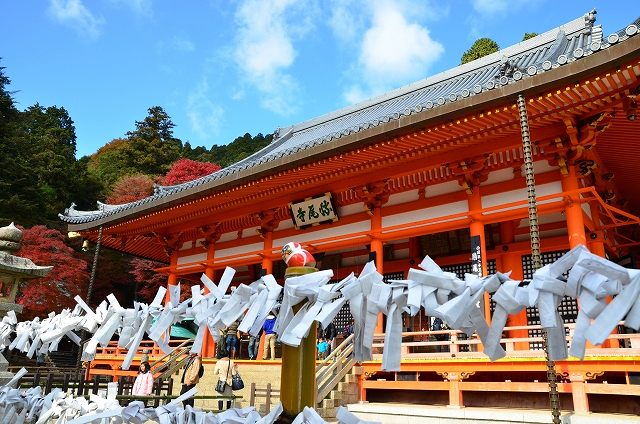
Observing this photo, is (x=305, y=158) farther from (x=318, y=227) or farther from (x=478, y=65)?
(x=478, y=65)

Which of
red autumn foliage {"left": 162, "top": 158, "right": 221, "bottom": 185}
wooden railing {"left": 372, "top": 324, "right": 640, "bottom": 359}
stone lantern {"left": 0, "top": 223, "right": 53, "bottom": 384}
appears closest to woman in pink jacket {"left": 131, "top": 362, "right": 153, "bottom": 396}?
stone lantern {"left": 0, "top": 223, "right": 53, "bottom": 384}

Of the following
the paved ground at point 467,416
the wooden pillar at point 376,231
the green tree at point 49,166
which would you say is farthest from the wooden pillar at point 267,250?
the green tree at point 49,166

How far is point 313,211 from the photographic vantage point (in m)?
12.7

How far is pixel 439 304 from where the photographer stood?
1.72 m

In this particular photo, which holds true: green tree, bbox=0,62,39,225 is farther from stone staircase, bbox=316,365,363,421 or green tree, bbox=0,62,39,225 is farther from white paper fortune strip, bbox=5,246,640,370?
white paper fortune strip, bbox=5,246,640,370

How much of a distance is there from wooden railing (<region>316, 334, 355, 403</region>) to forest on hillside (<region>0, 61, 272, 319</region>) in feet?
39.3

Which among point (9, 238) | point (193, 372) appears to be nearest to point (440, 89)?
point (193, 372)

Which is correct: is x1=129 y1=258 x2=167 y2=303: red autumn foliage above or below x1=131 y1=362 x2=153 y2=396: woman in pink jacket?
above

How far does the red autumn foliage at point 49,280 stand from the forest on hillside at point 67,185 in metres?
0.04

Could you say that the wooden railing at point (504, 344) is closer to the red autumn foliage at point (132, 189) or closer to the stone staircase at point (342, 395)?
→ the stone staircase at point (342, 395)

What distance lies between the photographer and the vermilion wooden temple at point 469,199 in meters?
7.56

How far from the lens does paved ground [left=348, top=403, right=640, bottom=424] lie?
6.70 m

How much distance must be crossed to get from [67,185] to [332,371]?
33419mm

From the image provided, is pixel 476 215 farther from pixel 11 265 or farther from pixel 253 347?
pixel 11 265
